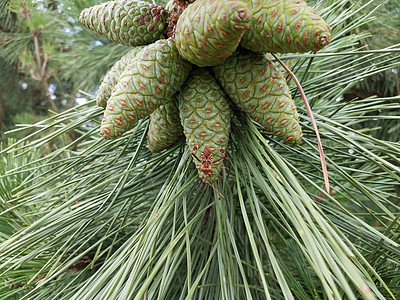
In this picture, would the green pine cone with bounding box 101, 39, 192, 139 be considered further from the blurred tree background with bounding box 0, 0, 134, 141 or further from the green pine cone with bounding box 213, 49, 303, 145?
the blurred tree background with bounding box 0, 0, 134, 141

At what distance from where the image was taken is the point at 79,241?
1.90 feet

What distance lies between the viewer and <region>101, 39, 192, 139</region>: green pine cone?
1.41ft

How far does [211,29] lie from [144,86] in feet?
0.38

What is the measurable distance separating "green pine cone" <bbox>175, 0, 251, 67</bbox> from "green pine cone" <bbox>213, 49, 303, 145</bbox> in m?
0.05

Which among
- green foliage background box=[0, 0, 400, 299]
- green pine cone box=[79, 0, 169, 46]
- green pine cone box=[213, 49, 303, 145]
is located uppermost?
green pine cone box=[79, 0, 169, 46]

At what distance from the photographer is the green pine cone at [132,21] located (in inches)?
19.3

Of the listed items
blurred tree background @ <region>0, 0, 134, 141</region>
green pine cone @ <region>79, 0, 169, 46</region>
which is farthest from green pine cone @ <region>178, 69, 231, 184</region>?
blurred tree background @ <region>0, 0, 134, 141</region>

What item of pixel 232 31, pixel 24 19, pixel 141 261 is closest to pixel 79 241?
pixel 141 261

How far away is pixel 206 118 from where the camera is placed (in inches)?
17.5

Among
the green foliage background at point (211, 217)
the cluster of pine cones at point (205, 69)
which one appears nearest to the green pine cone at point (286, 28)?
the cluster of pine cones at point (205, 69)

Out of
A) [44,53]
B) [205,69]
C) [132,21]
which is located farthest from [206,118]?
[44,53]

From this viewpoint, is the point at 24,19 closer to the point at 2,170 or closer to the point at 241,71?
the point at 2,170

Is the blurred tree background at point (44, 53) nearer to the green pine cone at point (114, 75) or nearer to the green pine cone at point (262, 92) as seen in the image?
the green pine cone at point (114, 75)

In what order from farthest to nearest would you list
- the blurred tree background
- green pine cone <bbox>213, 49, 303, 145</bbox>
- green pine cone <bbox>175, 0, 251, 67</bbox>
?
the blurred tree background < green pine cone <bbox>213, 49, 303, 145</bbox> < green pine cone <bbox>175, 0, 251, 67</bbox>
